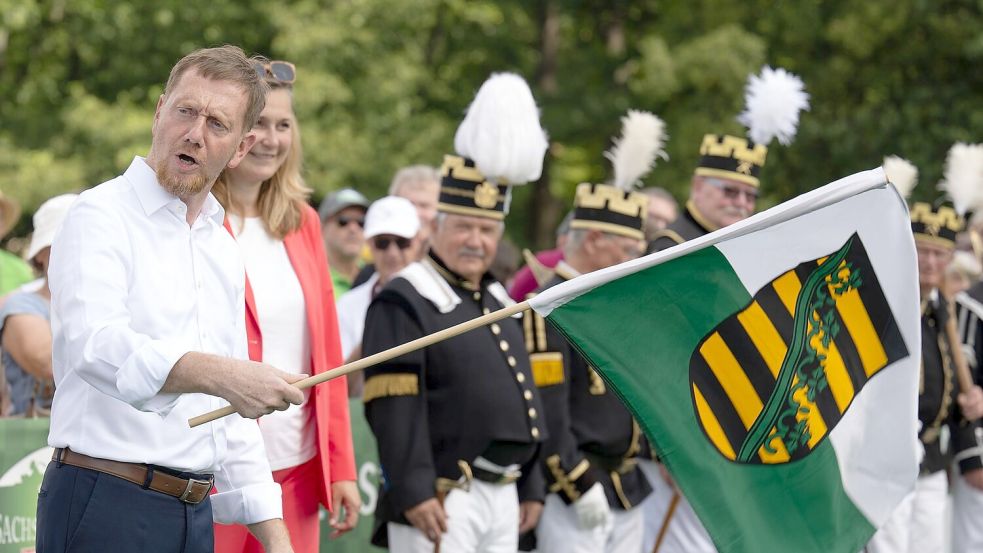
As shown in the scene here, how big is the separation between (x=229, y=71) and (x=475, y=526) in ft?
9.81

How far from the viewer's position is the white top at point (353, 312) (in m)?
8.29

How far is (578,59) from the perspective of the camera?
2795cm

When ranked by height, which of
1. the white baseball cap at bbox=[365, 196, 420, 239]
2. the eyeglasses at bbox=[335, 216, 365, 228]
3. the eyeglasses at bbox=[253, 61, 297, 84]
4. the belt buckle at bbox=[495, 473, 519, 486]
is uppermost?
the eyeglasses at bbox=[335, 216, 365, 228]

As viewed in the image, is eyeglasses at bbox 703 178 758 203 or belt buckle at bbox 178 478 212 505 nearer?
Result: belt buckle at bbox 178 478 212 505

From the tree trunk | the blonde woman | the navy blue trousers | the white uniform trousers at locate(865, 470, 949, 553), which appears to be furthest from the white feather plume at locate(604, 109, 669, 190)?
Answer: the tree trunk

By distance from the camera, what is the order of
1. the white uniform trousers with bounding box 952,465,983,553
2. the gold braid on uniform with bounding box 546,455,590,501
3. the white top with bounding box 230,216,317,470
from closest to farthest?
1. the white top with bounding box 230,216,317,470
2. the gold braid on uniform with bounding box 546,455,590,501
3. the white uniform trousers with bounding box 952,465,983,553

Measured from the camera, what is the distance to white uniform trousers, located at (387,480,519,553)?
20.4 ft

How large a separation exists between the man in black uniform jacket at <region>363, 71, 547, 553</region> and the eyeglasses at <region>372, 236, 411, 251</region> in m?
1.80

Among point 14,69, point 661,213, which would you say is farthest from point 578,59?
point 661,213

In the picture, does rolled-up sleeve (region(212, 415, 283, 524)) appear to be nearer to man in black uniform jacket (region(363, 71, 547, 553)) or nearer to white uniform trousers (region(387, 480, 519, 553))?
man in black uniform jacket (region(363, 71, 547, 553))

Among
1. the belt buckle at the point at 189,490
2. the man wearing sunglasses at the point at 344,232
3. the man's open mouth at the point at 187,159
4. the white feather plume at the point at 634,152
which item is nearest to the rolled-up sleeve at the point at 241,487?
the belt buckle at the point at 189,490

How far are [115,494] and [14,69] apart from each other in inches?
857

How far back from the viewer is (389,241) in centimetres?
841

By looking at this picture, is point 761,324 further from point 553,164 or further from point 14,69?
point 553,164
